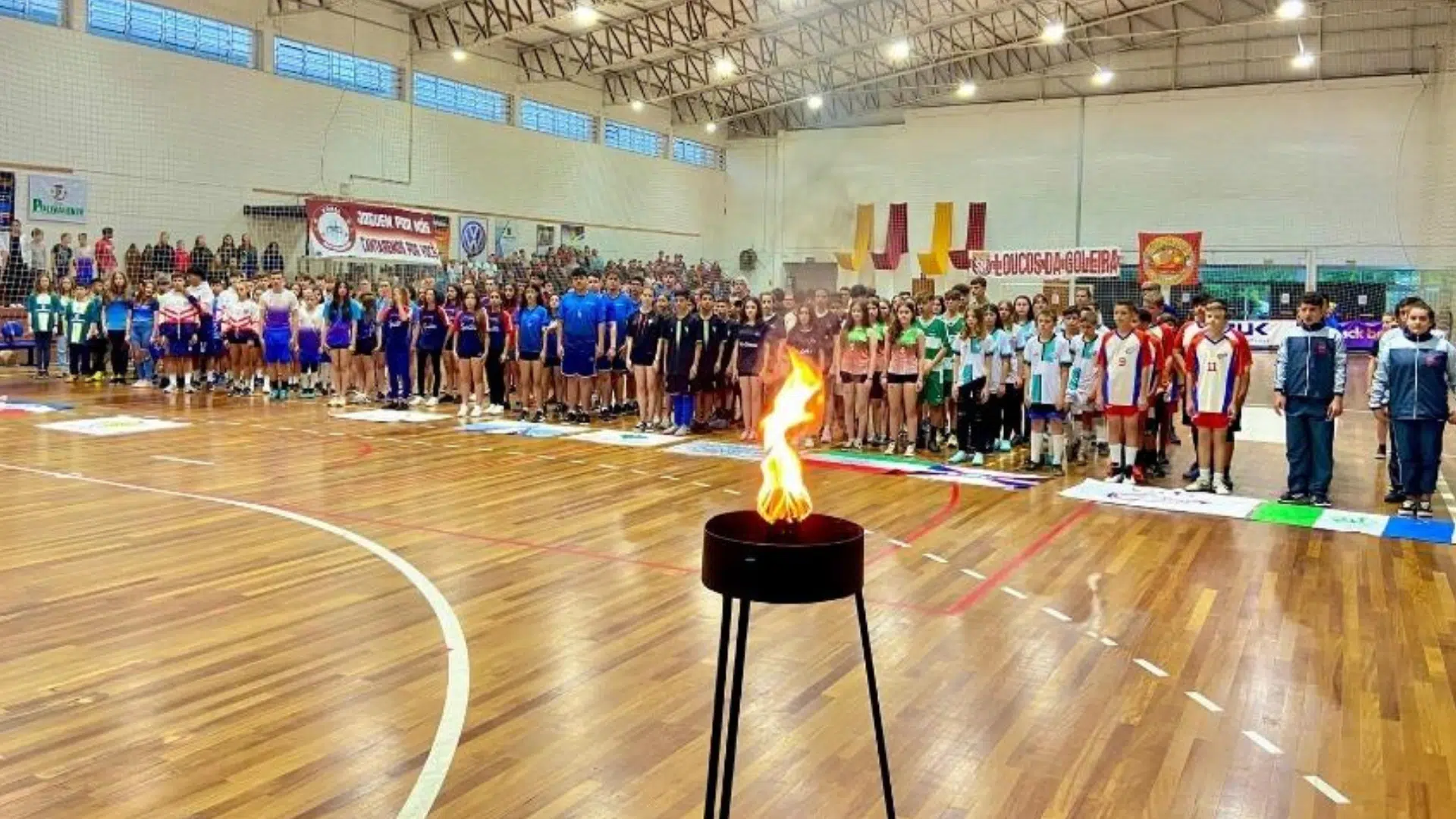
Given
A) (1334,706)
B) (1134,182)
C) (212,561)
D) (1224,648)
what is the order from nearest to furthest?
(1334,706) < (1224,648) < (212,561) < (1134,182)

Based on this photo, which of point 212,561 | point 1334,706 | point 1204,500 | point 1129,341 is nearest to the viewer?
point 1334,706

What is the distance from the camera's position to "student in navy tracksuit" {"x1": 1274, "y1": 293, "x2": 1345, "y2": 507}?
8227mm

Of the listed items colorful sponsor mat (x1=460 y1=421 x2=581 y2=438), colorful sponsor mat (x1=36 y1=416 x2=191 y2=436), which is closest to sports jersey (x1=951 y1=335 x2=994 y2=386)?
colorful sponsor mat (x1=460 y1=421 x2=581 y2=438)

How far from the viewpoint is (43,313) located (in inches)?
643

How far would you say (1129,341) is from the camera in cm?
902

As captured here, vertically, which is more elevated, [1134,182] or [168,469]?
[1134,182]

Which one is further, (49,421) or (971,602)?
(49,421)

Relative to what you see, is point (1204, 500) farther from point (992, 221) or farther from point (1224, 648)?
point (992, 221)

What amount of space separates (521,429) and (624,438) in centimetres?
130

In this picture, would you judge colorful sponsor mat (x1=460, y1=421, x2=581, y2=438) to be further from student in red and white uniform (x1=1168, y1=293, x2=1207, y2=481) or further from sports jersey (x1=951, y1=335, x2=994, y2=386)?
student in red and white uniform (x1=1168, y1=293, x2=1207, y2=481)

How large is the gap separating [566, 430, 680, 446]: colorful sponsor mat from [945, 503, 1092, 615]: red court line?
465 centimetres

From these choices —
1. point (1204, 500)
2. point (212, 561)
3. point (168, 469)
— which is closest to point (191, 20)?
point (168, 469)

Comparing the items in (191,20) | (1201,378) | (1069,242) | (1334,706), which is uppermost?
(191,20)

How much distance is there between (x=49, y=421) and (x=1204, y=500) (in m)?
11.2
